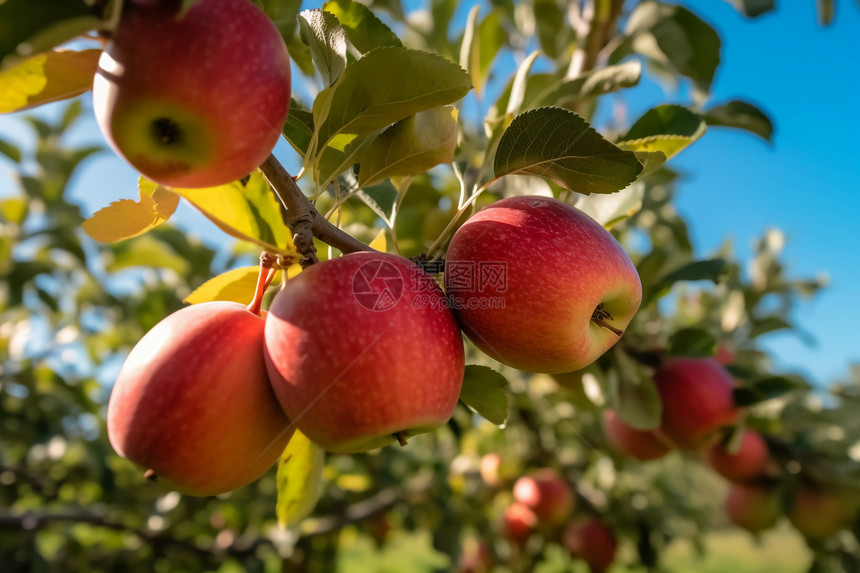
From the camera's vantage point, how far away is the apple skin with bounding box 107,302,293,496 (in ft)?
2.11

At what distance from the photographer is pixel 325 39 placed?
0.72 meters

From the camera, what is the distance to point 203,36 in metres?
0.53

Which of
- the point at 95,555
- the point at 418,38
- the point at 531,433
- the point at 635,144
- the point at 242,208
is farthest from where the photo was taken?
the point at 531,433

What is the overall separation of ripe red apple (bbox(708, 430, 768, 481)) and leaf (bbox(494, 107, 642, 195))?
1735mm

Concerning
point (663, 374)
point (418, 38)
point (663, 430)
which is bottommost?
point (663, 430)

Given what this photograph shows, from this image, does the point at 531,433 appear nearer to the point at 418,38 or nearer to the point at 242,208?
the point at 418,38

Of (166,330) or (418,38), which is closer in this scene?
(166,330)

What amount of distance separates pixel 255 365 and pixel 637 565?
318 cm

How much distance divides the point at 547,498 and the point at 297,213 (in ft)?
7.99

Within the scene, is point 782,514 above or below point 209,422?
below

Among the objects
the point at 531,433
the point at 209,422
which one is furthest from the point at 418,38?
the point at 531,433

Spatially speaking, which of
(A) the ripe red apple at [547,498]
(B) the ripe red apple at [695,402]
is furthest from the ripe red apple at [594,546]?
(B) the ripe red apple at [695,402]

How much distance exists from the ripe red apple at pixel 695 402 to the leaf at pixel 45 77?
169 centimetres

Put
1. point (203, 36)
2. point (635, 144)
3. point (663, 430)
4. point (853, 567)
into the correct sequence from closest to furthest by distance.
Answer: point (203, 36) < point (635, 144) < point (663, 430) < point (853, 567)
